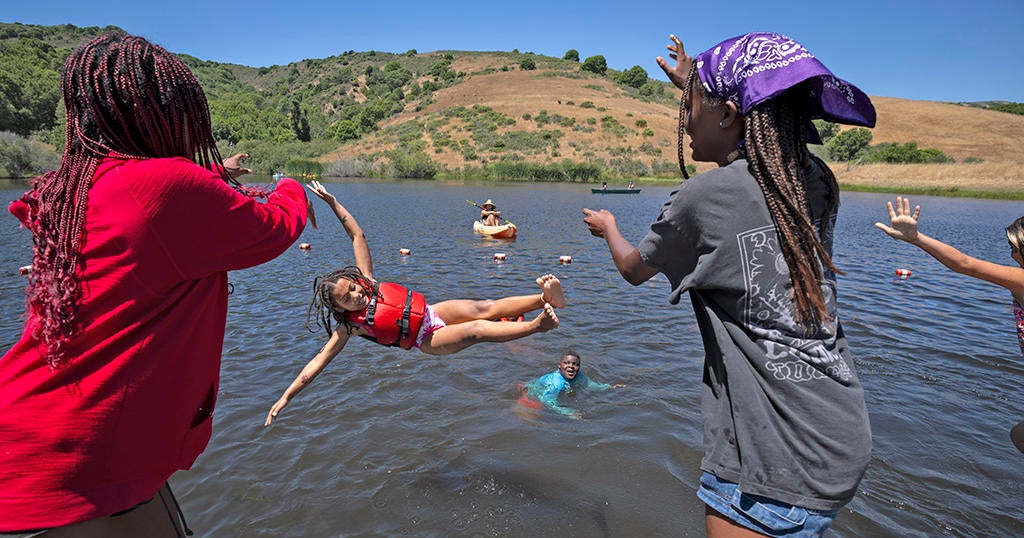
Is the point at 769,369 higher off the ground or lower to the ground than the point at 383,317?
higher

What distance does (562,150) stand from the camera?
78500 millimetres

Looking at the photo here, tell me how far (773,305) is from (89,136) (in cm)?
260

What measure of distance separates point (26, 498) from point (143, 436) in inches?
14.4

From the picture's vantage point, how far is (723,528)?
209cm

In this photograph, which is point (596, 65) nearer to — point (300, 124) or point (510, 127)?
point (510, 127)

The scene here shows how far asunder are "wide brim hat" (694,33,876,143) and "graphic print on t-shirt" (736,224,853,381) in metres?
0.53

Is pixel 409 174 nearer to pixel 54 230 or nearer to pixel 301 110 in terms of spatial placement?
pixel 301 110

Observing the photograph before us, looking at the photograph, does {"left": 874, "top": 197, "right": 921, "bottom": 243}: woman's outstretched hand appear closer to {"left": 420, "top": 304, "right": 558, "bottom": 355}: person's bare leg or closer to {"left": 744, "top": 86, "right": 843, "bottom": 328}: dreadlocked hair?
{"left": 744, "top": 86, "right": 843, "bottom": 328}: dreadlocked hair

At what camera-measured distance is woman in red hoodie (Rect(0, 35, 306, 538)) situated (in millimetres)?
1849

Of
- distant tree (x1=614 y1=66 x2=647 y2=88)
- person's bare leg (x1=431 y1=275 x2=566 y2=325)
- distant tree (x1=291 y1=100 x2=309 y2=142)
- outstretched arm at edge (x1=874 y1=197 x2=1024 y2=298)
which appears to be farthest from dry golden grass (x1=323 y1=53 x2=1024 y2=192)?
person's bare leg (x1=431 y1=275 x2=566 y2=325)

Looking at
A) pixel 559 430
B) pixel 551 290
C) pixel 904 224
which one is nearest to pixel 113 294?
pixel 551 290

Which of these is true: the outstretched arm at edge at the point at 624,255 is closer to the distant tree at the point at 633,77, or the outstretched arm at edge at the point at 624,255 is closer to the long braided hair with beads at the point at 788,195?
the long braided hair with beads at the point at 788,195

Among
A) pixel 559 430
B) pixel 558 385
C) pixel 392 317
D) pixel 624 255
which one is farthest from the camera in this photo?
pixel 558 385

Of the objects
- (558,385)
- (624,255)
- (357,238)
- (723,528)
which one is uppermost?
(624,255)
